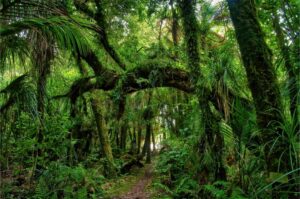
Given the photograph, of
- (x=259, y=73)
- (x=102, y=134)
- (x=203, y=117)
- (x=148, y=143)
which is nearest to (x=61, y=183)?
(x=102, y=134)

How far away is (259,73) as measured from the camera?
2812 mm

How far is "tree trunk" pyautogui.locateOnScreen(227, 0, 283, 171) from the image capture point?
2.69m

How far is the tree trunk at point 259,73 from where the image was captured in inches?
106

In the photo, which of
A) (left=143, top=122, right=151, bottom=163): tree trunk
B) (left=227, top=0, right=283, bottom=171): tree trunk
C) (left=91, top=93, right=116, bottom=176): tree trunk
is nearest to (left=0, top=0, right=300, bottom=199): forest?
(left=227, top=0, right=283, bottom=171): tree trunk

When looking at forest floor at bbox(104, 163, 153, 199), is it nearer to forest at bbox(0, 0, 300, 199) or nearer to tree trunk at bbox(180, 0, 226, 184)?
forest at bbox(0, 0, 300, 199)

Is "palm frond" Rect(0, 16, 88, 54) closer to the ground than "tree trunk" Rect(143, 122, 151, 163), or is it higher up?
higher up

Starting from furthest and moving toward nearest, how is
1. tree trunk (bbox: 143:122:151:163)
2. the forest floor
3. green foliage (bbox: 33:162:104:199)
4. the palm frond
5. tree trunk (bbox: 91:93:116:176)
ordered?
tree trunk (bbox: 143:122:151:163), tree trunk (bbox: 91:93:116:176), the forest floor, green foliage (bbox: 33:162:104:199), the palm frond

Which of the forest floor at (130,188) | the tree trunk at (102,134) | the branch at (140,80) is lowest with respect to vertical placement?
the forest floor at (130,188)

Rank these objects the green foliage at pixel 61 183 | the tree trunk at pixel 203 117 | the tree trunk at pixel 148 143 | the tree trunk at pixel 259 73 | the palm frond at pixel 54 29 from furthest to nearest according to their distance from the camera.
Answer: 1. the tree trunk at pixel 148 143
2. the green foliage at pixel 61 183
3. the tree trunk at pixel 203 117
4. the palm frond at pixel 54 29
5. the tree trunk at pixel 259 73

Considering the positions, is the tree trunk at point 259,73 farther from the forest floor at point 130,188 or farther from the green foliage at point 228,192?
the forest floor at point 130,188

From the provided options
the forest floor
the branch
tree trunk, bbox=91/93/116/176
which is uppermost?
the branch

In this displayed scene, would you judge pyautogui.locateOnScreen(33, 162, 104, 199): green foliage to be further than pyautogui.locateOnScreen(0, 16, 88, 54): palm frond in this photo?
Yes

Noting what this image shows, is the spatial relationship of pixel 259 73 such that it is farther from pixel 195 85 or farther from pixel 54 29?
pixel 54 29

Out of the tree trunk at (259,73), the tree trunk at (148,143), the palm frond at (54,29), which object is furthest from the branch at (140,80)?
the tree trunk at (148,143)
